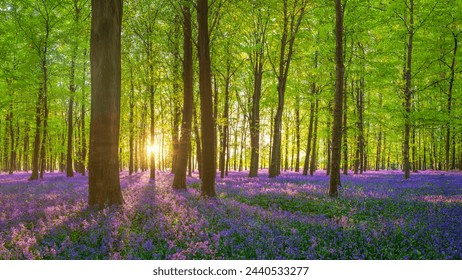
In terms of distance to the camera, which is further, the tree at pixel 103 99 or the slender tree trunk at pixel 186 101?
the slender tree trunk at pixel 186 101

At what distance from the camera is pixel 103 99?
908 centimetres

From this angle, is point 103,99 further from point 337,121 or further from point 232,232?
point 337,121

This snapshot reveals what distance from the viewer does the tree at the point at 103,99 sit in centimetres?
903

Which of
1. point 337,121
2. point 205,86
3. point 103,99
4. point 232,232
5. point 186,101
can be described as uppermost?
point 205,86

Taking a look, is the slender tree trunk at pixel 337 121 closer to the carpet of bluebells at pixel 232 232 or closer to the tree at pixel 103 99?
the carpet of bluebells at pixel 232 232

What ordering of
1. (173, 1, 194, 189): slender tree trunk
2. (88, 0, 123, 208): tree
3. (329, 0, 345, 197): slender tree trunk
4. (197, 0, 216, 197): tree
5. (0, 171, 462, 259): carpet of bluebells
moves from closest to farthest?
(0, 171, 462, 259): carpet of bluebells → (88, 0, 123, 208): tree → (197, 0, 216, 197): tree → (329, 0, 345, 197): slender tree trunk → (173, 1, 194, 189): slender tree trunk

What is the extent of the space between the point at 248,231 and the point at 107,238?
2.85m

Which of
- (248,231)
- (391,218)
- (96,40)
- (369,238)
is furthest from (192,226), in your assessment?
(96,40)

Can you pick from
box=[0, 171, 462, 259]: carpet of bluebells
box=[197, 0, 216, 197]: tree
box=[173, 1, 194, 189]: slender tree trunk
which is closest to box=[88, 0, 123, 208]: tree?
box=[0, 171, 462, 259]: carpet of bluebells

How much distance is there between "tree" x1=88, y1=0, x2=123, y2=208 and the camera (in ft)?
29.6

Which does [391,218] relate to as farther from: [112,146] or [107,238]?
[112,146]

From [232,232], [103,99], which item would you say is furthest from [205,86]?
[232,232]

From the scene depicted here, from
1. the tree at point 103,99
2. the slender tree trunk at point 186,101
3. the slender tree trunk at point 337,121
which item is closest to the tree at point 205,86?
the slender tree trunk at point 186,101

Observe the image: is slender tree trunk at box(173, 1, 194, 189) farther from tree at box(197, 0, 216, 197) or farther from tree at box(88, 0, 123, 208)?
tree at box(88, 0, 123, 208)
